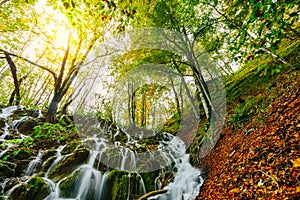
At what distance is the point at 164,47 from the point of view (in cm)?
780

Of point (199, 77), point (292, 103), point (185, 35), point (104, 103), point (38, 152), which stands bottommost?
point (292, 103)

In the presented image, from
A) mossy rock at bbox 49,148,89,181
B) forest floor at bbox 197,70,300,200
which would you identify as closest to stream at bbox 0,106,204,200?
mossy rock at bbox 49,148,89,181

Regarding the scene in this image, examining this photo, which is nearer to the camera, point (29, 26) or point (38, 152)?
point (38, 152)

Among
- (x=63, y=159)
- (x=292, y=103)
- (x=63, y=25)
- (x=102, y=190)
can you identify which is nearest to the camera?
(x=292, y=103)

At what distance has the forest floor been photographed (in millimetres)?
2525

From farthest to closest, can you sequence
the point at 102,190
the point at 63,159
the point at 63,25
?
the point at 63,25
the point at 63,159
the point at 102,190

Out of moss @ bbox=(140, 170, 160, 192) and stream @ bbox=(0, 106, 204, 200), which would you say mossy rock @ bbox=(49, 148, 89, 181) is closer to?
stream @ bbox=(0, 106, 204, 200)

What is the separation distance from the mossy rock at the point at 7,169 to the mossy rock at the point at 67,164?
1415mm

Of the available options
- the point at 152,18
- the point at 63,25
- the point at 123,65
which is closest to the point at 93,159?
the point at 123,65

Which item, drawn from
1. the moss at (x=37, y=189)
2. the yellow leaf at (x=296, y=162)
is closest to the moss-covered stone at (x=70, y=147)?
the moss at (x=37, y=189)

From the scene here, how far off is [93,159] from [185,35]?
22.4 ft

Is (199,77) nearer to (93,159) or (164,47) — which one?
(164,47)

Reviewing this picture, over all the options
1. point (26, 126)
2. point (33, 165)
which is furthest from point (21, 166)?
point (26, 126)

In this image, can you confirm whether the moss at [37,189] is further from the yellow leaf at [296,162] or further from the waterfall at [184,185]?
the yellow leaf at [296,162]
